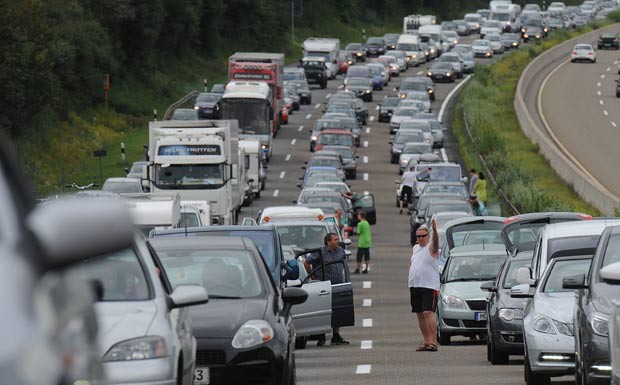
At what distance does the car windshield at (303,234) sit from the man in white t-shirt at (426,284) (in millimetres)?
10971

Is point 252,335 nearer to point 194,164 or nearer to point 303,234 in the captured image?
point 303,234

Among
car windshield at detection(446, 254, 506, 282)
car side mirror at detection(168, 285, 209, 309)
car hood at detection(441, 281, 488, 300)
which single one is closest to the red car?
car windshield at detection(446, 254, 506, 282)

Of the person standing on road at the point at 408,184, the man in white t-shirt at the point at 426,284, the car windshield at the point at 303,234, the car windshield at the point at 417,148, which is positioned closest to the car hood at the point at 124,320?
the man in white t-shirt at the point at 426,284

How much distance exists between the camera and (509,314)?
60.7ft

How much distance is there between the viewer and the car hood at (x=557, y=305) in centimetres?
1518

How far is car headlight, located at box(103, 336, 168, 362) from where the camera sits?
29.9 ft

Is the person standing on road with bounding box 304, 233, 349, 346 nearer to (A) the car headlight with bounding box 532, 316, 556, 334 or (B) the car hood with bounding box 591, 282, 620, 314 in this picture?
(A) the car headlight with bounding box 532, 316, 556, 334

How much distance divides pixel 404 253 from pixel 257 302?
3483 cm

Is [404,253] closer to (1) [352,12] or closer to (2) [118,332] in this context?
(2) [118,332]

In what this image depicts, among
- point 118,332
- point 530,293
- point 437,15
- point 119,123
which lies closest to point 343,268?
point 530,293

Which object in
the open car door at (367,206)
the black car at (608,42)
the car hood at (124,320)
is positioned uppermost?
the car hood at (124,320)

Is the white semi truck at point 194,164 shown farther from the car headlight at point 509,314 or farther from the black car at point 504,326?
the car headlight at point 509,314

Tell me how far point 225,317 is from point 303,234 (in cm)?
1934

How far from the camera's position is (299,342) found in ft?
71.7
